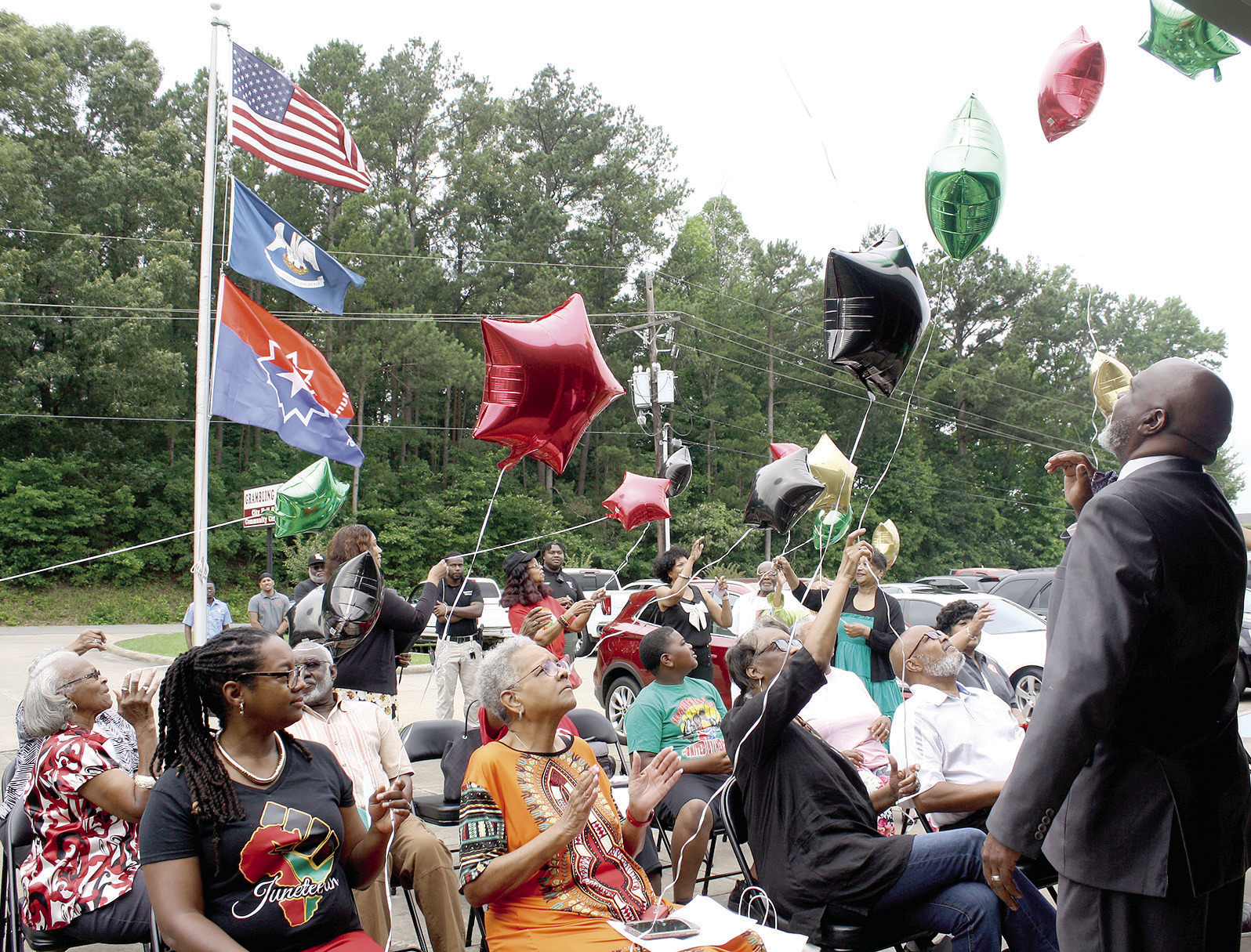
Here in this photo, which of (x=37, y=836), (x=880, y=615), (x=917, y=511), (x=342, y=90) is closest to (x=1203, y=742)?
(x=37, y=836)

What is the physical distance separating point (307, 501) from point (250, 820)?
8.47 meters

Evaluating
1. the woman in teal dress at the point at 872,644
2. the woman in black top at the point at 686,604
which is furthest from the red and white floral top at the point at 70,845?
the woman in teal dress at the point at 872,644

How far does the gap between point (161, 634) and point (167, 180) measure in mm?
15471

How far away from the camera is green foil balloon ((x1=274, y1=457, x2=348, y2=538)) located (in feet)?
33.7

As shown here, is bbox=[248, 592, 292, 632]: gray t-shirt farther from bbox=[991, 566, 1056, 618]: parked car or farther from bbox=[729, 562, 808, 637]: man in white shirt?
bbox=[991, 566, 1056, 618]: parked car

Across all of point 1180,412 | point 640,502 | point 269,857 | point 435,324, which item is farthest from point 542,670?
point 435,324

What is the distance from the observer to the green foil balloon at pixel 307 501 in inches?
404

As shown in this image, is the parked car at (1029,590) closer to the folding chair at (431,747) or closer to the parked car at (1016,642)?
the parked car at (1016,642)

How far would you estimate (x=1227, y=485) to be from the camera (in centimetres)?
2486

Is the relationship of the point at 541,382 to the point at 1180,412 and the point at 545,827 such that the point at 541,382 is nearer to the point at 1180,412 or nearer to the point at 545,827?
the point at 545,827

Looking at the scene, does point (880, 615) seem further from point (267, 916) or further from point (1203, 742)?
point (267, 916)

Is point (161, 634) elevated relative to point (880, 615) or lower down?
lower down

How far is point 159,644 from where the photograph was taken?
17.5 m

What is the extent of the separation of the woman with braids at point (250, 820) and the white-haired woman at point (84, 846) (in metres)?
0.63
